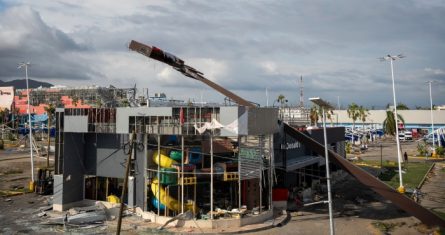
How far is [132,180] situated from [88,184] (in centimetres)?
Result: 582

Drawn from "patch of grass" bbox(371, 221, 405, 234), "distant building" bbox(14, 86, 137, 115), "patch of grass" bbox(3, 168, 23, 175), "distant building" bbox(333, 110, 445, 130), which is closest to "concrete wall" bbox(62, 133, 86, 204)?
"patch of grass" bbox(371, 221, 405, 234)

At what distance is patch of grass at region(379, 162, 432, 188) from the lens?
4741cm

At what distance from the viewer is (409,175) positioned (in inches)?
2124

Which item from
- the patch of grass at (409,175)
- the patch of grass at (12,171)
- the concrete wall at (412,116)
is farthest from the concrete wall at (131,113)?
the concrete wall at (412,116)

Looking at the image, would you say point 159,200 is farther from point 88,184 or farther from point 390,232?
point 390,232

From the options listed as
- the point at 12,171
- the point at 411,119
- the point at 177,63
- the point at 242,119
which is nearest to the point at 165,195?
the point at 242,119

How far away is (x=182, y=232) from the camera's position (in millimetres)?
26594

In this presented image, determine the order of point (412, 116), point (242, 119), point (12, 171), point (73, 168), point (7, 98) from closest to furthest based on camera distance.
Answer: point (242, 119), point (73, 168), point (12, 171), point (7, 98), point (412, 116)

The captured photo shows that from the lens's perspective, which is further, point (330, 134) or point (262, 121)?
point (330, 134)

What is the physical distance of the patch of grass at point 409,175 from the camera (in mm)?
47406

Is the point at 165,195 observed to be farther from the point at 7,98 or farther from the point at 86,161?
the point at 7,98

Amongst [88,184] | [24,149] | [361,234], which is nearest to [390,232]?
[361,234]

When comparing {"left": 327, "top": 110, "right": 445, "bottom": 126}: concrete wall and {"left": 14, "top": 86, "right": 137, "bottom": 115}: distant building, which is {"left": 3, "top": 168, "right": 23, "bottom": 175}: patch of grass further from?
{"left": 327, "top": 110, "right": 445, "bottom": 126}: concrete wall

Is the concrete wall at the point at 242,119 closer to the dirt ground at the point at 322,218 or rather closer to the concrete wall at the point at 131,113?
the concrete wall at the point at 131,113
